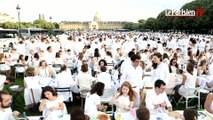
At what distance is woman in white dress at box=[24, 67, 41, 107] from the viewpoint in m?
8.69

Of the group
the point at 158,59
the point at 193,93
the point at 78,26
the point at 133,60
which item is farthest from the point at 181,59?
the point at 78,26

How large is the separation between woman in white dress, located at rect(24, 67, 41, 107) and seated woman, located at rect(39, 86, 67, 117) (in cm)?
287

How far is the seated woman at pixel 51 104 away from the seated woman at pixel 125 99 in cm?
109

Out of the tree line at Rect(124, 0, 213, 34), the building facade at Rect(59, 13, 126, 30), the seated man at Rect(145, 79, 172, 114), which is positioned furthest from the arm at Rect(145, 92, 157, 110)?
the building facade at Rect(59, 13, 126, 30)

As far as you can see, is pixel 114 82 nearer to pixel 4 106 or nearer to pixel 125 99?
pixel 125 99

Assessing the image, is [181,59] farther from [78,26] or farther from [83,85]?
[78,26]

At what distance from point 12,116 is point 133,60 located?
297cm

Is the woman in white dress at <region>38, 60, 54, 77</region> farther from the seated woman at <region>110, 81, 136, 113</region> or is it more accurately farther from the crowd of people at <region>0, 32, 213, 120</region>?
the seated woman at <region>110, 81, 136, 113</region>

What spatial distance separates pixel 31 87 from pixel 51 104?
3190mm

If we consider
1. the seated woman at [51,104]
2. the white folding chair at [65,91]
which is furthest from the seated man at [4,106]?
the white folding chair at [65,91]

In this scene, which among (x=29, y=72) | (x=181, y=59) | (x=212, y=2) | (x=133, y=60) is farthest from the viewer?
(x=212, y=2)

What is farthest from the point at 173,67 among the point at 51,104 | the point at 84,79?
the point at 51,104

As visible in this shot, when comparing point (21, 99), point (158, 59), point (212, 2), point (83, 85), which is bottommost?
point (21, 99)

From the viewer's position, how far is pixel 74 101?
10023 mm
